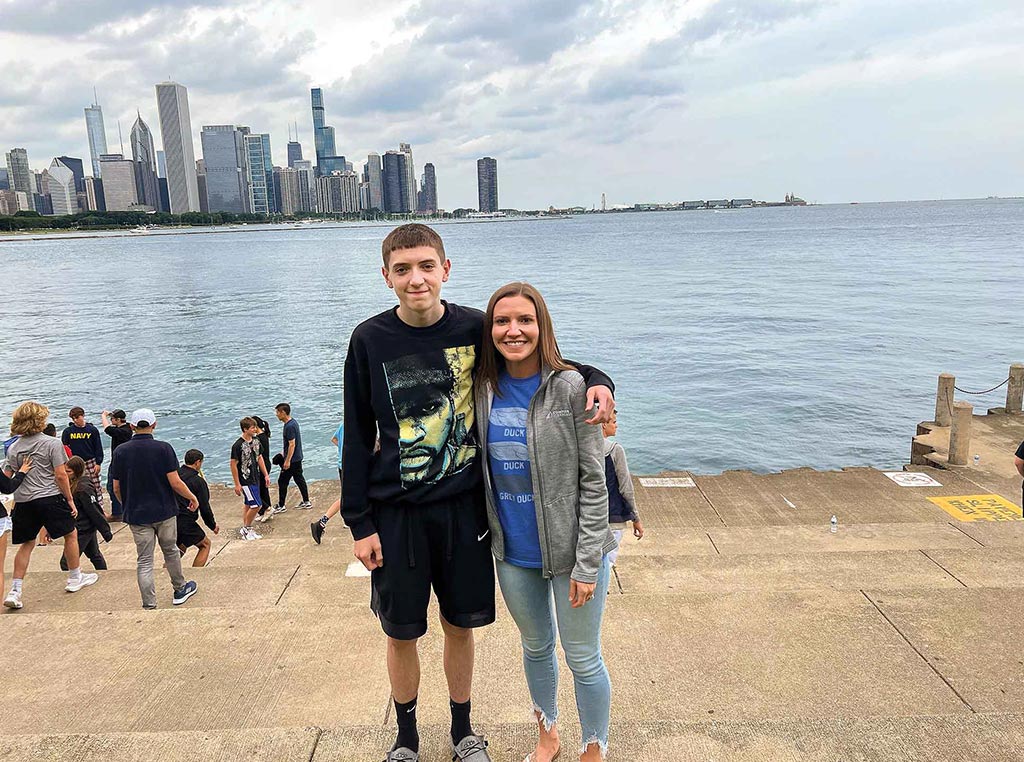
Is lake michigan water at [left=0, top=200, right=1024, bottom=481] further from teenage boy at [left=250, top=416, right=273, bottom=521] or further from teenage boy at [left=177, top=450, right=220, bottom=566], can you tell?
teenage boy at [left=177, top=450, right=220, bottom=566]

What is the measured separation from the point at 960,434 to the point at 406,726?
38.6 feet

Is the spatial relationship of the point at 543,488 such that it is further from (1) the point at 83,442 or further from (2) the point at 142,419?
(1) the point at 83,442

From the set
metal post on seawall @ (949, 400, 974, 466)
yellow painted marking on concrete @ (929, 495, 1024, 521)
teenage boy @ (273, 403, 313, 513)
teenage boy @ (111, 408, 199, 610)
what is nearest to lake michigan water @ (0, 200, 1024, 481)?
metal post on seawall @ (949, 400, 974, 466)

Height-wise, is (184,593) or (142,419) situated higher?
(142,419)

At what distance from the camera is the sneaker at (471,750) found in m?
3.10

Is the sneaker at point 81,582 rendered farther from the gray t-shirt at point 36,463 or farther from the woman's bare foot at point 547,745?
the woman's bare foot at point 547,745

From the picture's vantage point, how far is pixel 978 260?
69125 mm

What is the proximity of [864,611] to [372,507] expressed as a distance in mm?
3166

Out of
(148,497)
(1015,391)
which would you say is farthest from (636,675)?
(1015,391)

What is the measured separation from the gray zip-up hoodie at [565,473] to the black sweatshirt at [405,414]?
11 cm

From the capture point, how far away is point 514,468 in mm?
2846

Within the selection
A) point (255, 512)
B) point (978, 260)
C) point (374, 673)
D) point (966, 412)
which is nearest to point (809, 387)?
point (966, 412)

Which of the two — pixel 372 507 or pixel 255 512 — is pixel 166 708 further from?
pixel 255 512

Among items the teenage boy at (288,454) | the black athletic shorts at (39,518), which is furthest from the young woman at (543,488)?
the teenage boy at (288,454)
